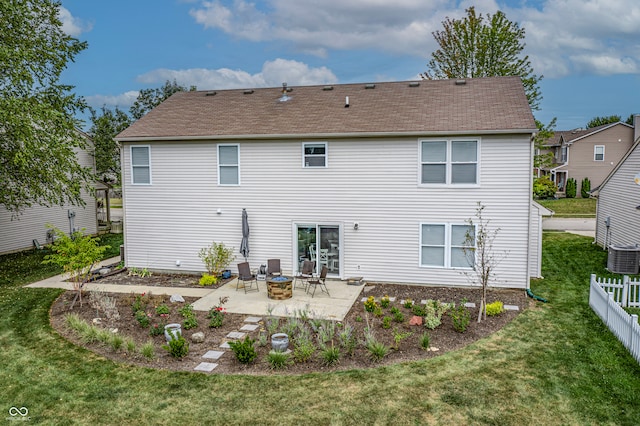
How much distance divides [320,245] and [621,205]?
40.6 feet

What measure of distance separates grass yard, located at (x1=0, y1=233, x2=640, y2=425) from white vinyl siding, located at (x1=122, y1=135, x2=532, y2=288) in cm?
446

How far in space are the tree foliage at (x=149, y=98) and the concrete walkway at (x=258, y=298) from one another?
1048 inches

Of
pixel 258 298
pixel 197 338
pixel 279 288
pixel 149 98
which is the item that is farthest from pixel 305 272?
pixel 149 98

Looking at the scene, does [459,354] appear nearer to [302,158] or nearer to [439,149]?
[439,149]

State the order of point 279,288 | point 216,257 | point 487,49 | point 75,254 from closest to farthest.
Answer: point 75,254 < point 279,288 < point 216,257 < point 487,49

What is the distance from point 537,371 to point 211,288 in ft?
31.0

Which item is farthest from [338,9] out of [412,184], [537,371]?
[537,371]

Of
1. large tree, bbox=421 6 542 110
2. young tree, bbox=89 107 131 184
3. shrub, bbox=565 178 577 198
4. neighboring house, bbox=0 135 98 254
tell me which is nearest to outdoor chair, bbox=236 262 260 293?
neighboring house, bbox=0 135 98 254

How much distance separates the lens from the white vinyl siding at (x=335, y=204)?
13.0 m

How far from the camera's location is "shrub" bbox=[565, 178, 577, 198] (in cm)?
4075

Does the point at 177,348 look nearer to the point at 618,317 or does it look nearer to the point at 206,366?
the point at 206,366

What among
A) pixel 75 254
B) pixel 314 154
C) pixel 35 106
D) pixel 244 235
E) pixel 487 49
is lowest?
pixel 75 254

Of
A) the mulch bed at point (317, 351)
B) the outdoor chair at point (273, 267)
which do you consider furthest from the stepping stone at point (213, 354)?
the outdoor chair at point (273, 267)

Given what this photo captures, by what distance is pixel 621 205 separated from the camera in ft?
57.5
